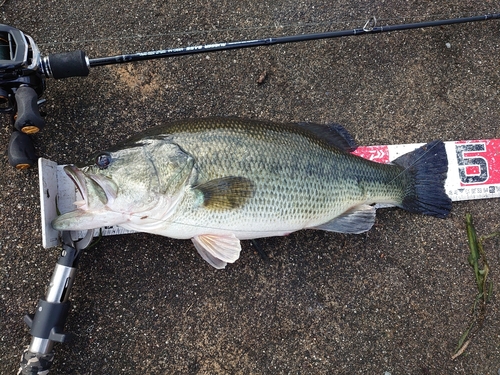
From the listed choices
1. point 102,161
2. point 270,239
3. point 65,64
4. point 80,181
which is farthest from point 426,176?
point 65,64

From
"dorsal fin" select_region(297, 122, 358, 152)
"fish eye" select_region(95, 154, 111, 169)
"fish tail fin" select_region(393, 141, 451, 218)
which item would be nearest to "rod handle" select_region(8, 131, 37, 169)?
"fish eye" select_region(95, 154, 111, 169)

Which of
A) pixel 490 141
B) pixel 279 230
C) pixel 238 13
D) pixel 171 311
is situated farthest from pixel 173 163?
pixel 490 141

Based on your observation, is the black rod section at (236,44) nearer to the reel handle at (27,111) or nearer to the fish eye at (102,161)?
the reel handle at (27,111)

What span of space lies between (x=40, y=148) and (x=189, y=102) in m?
1.06

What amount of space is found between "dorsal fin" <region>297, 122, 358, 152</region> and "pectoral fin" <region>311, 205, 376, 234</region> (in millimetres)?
424

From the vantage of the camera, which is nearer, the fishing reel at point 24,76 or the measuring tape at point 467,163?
the fishing reel at point 24,76

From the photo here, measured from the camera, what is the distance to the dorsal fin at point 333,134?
2451mm

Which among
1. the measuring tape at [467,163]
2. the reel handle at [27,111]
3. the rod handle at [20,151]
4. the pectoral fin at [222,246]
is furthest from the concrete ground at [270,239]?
the reel handle at [27,111]

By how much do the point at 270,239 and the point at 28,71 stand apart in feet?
5.91

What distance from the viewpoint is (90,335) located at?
93.1 inches

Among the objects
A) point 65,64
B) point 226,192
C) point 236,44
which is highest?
point 236,44

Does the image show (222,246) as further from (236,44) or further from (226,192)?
(236,44)

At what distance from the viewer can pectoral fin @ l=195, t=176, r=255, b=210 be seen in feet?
6.77

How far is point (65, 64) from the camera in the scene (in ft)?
7.24
